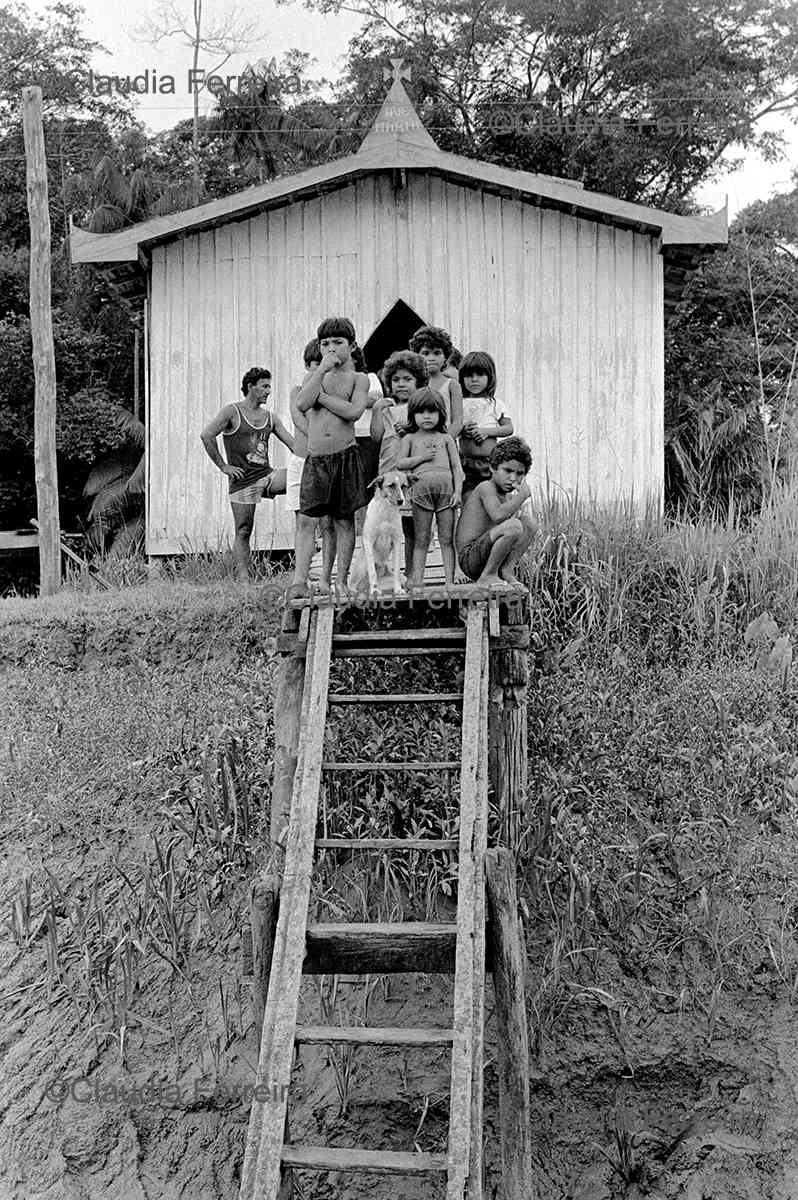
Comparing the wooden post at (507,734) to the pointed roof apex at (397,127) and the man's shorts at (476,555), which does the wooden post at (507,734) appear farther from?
the pointed roof apex at (397,127)

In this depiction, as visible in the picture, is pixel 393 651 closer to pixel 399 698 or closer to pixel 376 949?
pixel 399 698

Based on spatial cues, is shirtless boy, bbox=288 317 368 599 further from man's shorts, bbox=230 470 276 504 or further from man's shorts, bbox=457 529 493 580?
man's shorts, bbox=230 470 276 504

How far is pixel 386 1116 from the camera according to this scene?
17.8ft

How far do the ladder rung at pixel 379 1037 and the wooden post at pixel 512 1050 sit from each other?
0.63 meters

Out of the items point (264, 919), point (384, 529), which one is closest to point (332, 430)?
point (384, 529)

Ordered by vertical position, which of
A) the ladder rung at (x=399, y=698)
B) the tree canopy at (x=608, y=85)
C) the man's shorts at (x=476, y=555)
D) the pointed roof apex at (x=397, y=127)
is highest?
the tree canopy at (x=608, y=85)

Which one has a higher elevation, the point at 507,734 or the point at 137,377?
the point at 137,377

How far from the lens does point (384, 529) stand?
6180 millimetres

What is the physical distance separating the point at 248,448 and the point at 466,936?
5835 millimetres

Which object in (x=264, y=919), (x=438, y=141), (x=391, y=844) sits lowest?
(x=264, y=919)

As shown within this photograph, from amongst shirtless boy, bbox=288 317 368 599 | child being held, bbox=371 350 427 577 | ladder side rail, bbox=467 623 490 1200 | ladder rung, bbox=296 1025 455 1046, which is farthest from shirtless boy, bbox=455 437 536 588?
ladder rung, bbox=296 1025 455 1046

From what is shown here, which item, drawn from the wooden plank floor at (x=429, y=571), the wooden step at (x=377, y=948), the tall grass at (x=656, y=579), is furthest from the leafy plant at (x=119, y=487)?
the wooden step at (x=377, y=948)

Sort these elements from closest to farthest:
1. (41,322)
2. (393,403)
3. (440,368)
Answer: (393,403) < (440,368) < (41,322)

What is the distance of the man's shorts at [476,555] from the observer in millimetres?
6207
